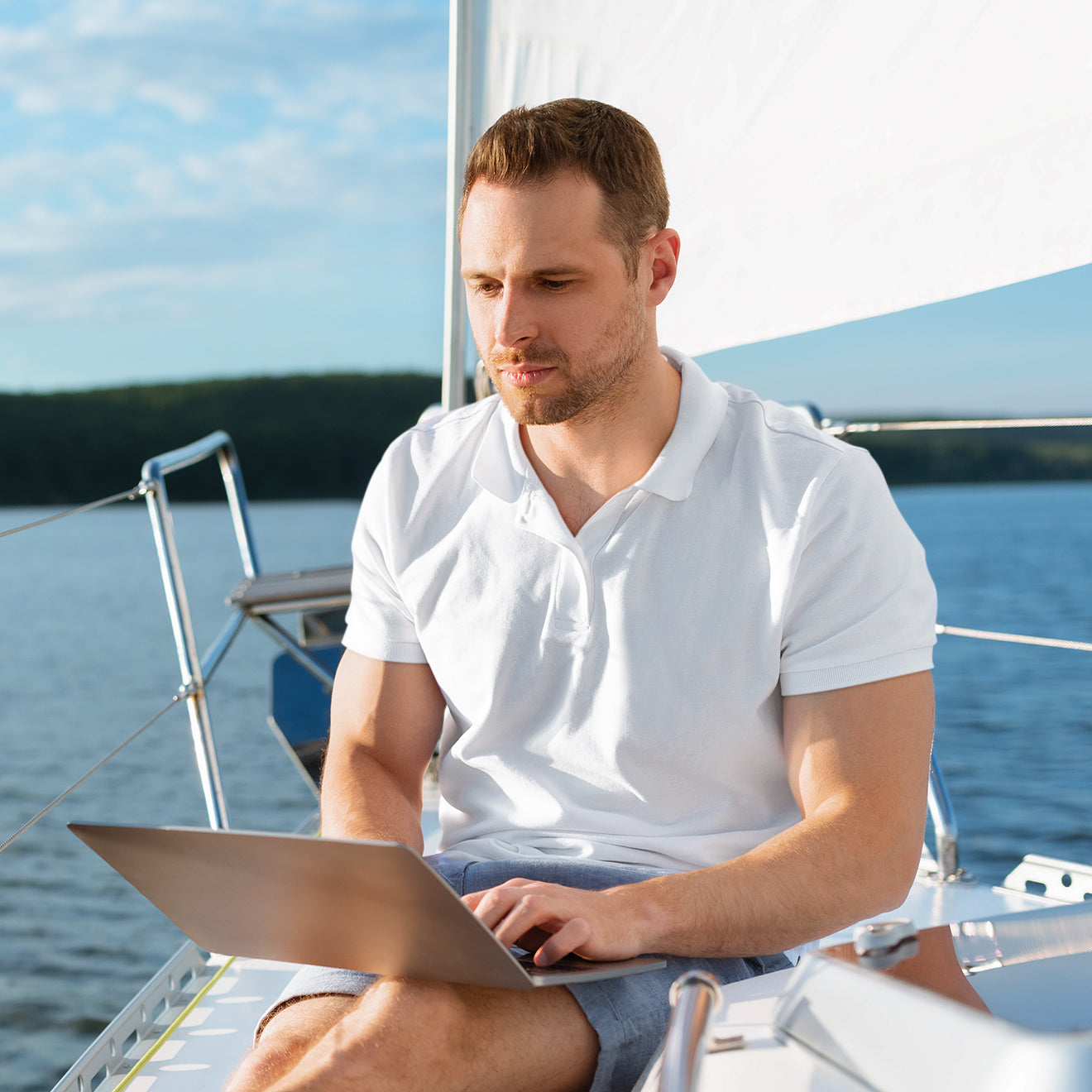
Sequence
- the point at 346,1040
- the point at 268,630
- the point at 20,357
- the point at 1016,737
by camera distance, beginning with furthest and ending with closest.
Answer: the point at 20,357, the point at 1016,737, the point at 268,630, the point at 346,1040

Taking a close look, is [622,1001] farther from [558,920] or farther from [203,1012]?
[203,1012]

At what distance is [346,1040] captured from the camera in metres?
0.75

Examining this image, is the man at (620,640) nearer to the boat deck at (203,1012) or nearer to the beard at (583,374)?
the beard at (583,374)

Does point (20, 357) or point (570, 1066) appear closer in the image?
point (570, 1066)

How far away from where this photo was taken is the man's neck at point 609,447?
3.68 feet

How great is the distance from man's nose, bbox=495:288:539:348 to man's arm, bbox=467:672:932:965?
39 centimetres

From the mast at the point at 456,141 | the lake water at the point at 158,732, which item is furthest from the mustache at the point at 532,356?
the lake water at the point at 158,732

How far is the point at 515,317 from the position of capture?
1063mm

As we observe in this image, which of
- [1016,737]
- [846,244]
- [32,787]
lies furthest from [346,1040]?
[1016,737]

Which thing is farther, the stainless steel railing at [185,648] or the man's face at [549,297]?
the stainless steel railing at [185,648]

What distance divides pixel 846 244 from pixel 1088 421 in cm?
35

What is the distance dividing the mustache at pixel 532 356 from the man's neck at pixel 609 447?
0.07 metres

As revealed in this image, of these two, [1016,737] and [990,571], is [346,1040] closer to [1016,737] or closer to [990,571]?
[1016,737]

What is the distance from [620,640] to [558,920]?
285mm
